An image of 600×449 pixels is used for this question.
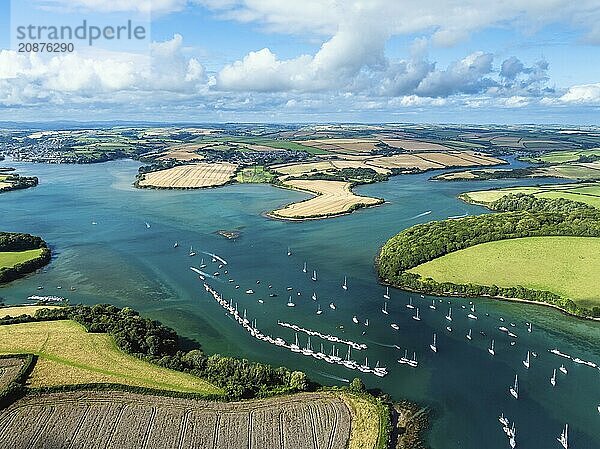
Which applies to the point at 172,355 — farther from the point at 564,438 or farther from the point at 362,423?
the point at 564,438

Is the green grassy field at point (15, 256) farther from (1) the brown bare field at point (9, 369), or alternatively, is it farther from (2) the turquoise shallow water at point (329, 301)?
(1) the brown bare field at point (9, 369)

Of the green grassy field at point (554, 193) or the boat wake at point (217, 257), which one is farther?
the green grassy field at point (554, 193)

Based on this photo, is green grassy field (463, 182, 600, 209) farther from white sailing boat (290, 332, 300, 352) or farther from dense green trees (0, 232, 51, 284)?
dense green trees (0, 232, 51, 284)

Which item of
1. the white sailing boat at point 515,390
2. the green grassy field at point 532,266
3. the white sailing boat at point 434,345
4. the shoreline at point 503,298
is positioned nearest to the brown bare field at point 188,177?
the shoreline at point 503,298

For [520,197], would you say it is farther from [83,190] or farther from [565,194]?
[83,190]

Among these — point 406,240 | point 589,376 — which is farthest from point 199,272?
point 589,376

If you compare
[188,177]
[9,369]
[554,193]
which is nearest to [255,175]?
[188,177]

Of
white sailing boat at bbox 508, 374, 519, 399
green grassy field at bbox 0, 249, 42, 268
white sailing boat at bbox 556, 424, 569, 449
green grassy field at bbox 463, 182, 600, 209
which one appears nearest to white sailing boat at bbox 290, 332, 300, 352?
white sailing boat at bbox 508, 374, 519, 399
